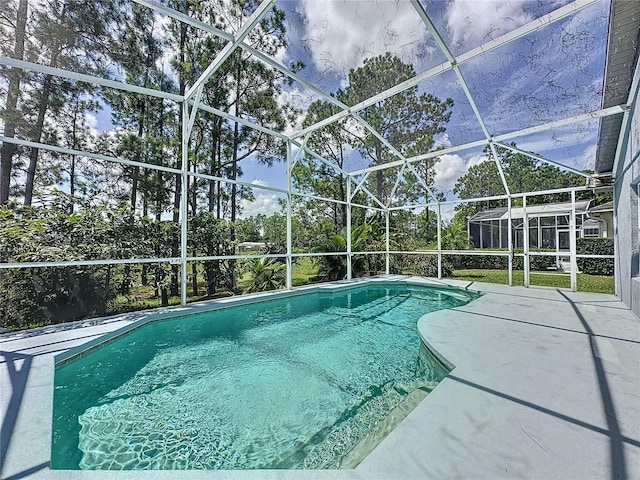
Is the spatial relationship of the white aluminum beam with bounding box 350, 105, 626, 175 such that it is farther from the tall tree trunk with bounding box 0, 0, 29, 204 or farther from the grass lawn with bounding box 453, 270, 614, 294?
the tall tree trunk with bounding box 0, 0, 29, 204

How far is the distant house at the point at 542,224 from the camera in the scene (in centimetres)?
895

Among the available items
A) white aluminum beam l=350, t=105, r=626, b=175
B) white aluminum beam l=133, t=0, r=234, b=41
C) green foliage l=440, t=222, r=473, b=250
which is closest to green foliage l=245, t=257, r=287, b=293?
white aluminum beam l=350, t=105, r=626, b=175

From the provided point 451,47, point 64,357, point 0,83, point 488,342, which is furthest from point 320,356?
point 0,83

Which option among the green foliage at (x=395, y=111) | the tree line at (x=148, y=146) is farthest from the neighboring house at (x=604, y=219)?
the green foliage at (x=395, y=111)

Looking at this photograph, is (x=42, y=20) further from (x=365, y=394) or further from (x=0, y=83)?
(x=365, y=394)

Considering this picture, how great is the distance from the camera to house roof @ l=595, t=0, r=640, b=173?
11.4 ft

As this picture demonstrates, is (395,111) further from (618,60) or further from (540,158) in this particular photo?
(618,60)

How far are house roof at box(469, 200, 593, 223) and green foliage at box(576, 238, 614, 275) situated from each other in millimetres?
1622

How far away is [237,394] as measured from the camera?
3051 mm

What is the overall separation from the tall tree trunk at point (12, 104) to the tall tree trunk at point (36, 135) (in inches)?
10.6

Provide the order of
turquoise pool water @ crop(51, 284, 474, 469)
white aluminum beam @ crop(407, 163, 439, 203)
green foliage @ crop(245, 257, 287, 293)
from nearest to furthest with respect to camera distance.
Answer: turquoise pool water @ crop(51, 284, 474, 469), white aluminum beam @ crop(407, 163, 439, 203), green foliage @ crop(245, 257, 287, 293)

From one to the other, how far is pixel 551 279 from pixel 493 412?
10490mm

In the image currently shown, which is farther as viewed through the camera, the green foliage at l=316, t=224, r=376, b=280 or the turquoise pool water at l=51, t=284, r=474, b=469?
the green foliage at l=316, t=224, r=376, b=280

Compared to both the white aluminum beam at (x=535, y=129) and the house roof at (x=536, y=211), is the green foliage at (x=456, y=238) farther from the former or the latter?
the white aluminum beam at (x=535, y=129)
